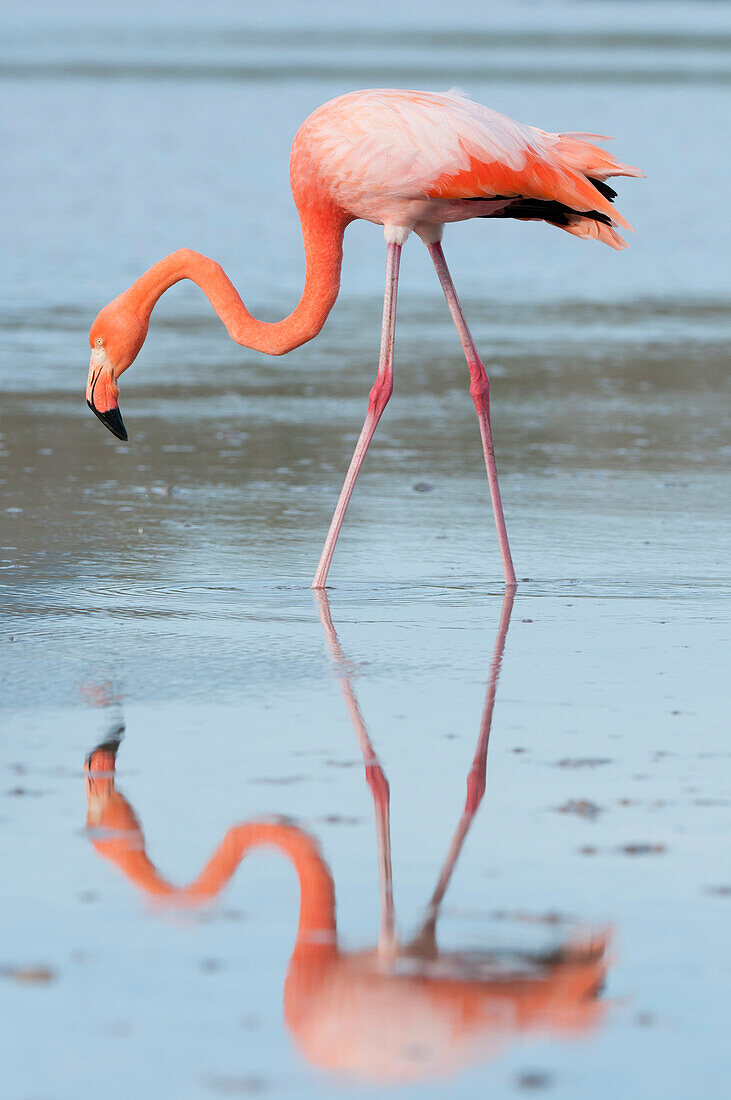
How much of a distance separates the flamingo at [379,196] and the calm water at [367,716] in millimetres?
→ 683

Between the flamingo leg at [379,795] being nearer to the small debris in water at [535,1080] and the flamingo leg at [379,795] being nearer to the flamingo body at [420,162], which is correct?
the small debris in water at [535,1080]

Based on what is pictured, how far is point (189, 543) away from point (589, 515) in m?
1.81

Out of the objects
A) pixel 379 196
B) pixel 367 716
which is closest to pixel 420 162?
pixel 379 196

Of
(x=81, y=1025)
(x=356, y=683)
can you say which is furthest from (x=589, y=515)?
(x=81, y=1025)

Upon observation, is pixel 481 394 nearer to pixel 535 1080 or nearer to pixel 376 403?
pixel 376 403

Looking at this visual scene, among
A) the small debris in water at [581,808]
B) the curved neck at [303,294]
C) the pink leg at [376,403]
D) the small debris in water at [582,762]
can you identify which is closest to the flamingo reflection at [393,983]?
the small debris in water at [581,808]

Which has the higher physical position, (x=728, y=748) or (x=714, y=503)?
(x=728, y=748)

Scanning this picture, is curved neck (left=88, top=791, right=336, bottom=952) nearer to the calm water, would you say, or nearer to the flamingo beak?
the calm water

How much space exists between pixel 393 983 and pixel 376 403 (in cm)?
394

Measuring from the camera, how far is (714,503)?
8594 millimetres

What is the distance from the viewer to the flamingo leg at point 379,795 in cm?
384

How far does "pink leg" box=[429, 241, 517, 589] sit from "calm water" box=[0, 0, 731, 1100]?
0.19m

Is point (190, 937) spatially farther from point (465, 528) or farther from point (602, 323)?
point (602, 323)

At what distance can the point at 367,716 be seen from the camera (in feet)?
17.3
